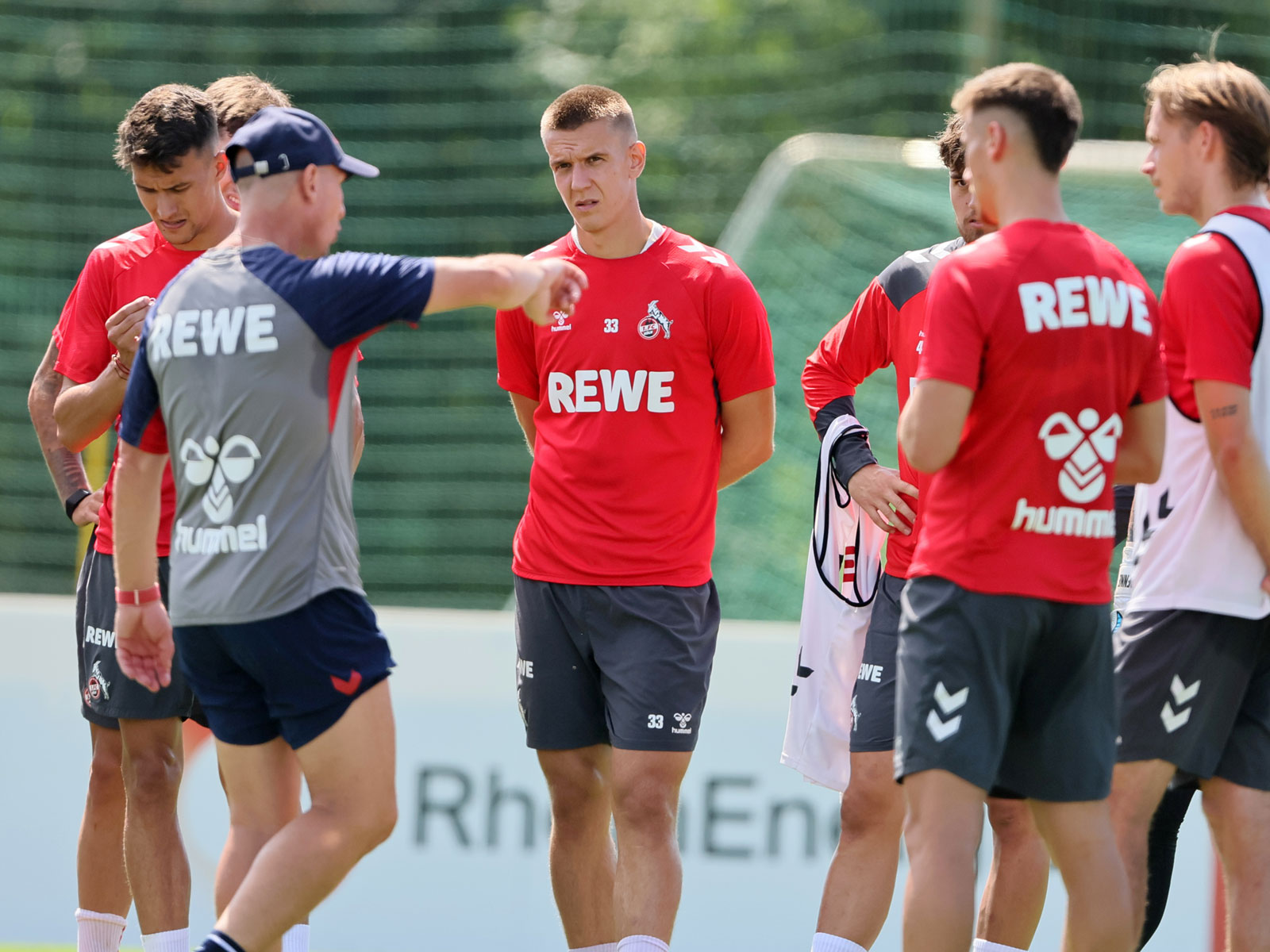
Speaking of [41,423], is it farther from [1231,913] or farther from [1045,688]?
[1231,913]

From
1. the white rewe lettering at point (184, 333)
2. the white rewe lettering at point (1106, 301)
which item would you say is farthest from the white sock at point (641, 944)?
the white rewe lettering at point (1106, 301)

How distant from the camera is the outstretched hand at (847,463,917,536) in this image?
4.36 m

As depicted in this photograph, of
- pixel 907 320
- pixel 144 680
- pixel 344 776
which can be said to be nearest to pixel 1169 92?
pixel 907 320

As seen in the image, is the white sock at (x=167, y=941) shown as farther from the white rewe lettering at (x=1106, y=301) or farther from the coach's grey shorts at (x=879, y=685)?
the white rewe lettering at (x=1106, y=301)

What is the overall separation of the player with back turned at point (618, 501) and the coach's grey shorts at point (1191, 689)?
4.06ft

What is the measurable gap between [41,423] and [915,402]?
2.80 m

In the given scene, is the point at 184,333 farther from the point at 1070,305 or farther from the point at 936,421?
the point at 1070,305

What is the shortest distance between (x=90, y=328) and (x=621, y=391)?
1.57 m

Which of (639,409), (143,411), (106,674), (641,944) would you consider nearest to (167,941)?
(106,674)

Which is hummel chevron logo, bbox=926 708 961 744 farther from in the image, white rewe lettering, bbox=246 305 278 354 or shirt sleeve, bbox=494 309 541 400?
shirt sleeve, bbox=494 309 541 400

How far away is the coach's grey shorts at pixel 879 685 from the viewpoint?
4.33 meters

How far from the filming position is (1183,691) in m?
Answer: 3.67

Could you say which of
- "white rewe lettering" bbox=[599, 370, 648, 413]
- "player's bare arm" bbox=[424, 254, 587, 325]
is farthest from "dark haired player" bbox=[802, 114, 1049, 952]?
"player's bare arm" bbox=[424, 254, 587, 325]

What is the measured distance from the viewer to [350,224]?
1280 cm
